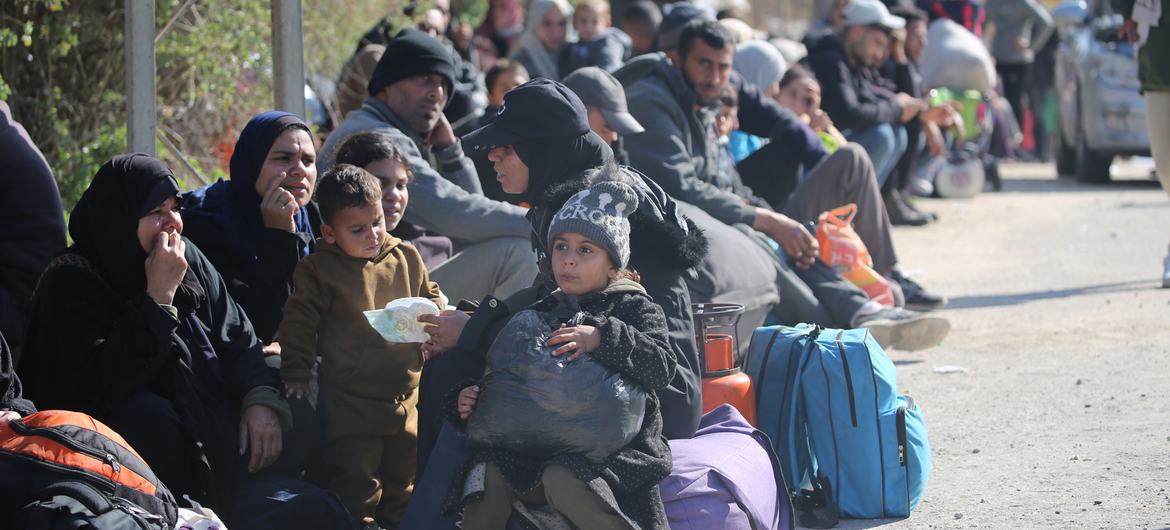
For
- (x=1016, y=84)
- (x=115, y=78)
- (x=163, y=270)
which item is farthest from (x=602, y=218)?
(x=1016, y=84)

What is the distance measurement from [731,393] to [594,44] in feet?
20.1

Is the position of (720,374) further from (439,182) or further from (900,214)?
(900,214)

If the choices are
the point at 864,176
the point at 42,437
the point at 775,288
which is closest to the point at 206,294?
the point at 42,437

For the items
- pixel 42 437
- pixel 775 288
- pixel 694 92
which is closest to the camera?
pixel 42 437

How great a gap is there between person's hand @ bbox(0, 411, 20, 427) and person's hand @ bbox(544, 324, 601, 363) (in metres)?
1.34

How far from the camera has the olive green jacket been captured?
8.20m

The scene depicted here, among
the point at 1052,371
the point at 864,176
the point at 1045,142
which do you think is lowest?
the point at 1045,142

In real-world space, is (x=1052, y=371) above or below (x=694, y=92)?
below

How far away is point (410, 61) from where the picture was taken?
627 centimetres

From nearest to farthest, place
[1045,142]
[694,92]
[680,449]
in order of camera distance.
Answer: [680,449] < [694,92] < [1045,142]

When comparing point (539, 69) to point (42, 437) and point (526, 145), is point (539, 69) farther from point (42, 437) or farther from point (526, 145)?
point (42, 437)

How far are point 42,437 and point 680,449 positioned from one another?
170 centimetres

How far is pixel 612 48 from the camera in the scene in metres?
10.9

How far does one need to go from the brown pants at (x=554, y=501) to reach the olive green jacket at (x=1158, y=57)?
5.42 meters
